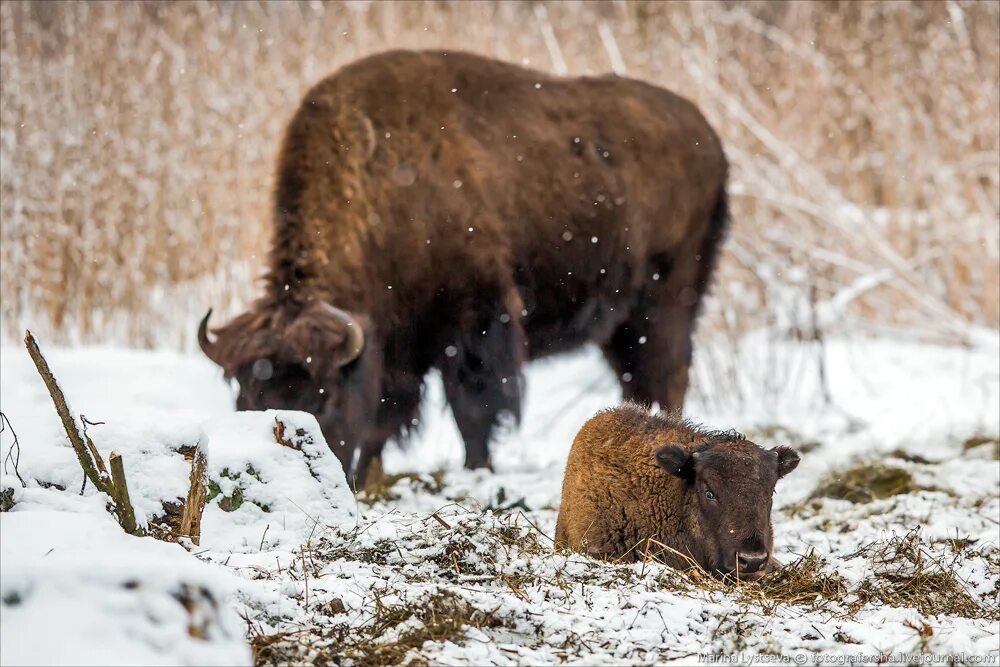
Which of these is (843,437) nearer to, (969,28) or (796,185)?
(796,185)

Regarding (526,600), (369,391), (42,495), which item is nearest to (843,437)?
(369,391)

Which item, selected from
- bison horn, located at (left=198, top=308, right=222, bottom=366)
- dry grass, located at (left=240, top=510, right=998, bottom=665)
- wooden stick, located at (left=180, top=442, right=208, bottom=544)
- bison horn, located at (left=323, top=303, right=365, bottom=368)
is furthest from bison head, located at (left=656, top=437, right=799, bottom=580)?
bison horn, located at (left=198, top=308, right=222, bottom=366)

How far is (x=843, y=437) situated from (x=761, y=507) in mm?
4940

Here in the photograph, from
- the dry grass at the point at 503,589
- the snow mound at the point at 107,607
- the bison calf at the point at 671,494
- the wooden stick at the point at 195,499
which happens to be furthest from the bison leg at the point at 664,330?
the snow mound at the point at 107,607

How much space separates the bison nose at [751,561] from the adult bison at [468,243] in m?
2.82

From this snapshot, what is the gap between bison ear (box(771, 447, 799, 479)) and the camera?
443cm

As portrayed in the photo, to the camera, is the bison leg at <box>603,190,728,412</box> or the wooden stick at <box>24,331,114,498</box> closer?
the wooden stick at <box>24,331,114,498</box>

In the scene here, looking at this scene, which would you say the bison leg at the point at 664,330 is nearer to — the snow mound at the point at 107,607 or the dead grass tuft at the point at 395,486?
the dead grass tuft at the point at 395,486

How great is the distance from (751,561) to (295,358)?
2.89 metres

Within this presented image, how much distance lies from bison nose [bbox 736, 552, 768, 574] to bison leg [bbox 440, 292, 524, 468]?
3.45 m

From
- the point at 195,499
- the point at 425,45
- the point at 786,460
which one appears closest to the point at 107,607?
the point at 195,499

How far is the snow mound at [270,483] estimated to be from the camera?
12.9ft

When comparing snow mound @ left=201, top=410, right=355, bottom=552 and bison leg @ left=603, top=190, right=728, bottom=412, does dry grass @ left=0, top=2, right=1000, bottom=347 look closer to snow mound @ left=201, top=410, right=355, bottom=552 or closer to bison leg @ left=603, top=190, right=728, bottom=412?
bison leg @ left=603, top=190, right=728, bottom=412

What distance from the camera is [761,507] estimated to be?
412cm
